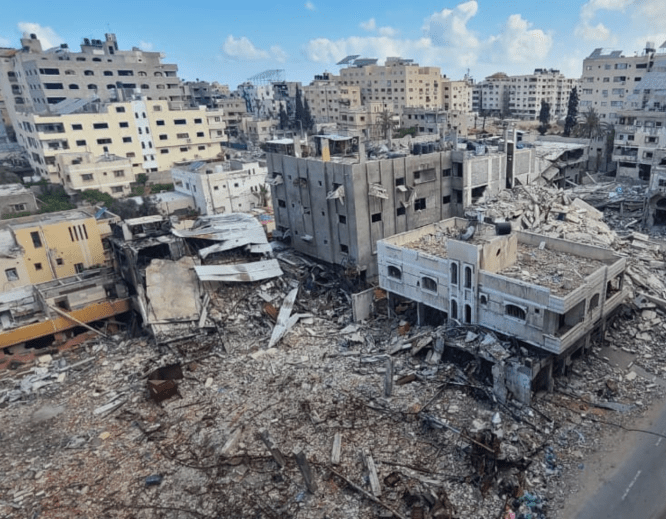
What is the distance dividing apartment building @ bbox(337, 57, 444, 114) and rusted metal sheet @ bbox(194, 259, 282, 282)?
267 ft

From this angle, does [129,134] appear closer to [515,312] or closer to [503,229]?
[503,229]

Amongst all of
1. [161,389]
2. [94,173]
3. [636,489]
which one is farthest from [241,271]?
[94,173]

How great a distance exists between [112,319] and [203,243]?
7.54 meters

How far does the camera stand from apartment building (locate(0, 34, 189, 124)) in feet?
239

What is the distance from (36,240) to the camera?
3061cm

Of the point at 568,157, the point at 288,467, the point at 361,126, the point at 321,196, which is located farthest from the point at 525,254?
the point at 361,126

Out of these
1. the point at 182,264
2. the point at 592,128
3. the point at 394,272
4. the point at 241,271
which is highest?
the point at 592,128

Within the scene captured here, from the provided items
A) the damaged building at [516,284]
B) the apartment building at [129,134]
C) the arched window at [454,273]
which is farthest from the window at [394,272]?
the apartment building at [129,134]

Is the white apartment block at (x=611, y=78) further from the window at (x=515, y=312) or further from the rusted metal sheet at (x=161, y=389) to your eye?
the rusted metal sheet at (x=161, y=389)

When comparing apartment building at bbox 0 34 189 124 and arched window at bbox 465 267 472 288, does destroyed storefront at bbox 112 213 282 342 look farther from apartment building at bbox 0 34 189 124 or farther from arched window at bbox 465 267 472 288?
apartment building at bbox 0 34 189 124

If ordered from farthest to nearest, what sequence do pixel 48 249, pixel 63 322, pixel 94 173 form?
pixel 94 173 < pixel 48 249 < pixel 63 322

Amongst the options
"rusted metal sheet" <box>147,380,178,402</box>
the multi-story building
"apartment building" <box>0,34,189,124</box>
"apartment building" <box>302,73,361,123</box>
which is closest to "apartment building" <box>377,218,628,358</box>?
"rusted metal sheet" <box>147,380,178,402</box>

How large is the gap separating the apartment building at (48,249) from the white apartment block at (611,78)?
252 ft

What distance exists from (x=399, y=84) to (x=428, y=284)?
9309 centimetres
